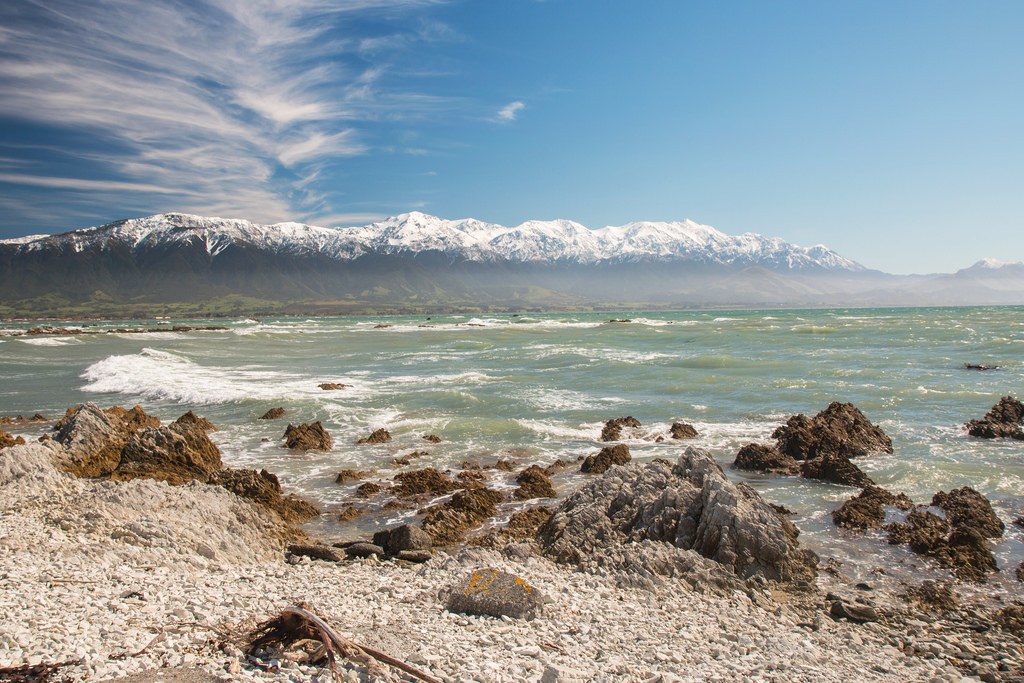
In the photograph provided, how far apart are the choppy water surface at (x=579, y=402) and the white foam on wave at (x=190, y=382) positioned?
13 centimetres

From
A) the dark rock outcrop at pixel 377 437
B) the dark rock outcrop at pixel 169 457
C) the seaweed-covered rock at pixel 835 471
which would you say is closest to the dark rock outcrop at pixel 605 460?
the seaweed-covered rock at pixel 835 471

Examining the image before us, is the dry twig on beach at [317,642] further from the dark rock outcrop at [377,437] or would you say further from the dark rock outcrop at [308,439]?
the dark rock outcrop at [377,437]

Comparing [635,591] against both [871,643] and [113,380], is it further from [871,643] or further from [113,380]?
[113,380]

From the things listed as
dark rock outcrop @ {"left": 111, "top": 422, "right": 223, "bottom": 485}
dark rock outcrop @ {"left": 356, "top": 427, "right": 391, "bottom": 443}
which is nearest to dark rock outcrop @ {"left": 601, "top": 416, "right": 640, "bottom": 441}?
dark rock outcrop @ {"left": 356, "top": 427, "right": 391, "bottom": 443}

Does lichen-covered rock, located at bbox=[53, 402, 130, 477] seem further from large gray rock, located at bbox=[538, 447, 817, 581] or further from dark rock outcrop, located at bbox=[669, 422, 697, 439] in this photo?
dark rock outcrop, located at bbox=[669, 422, 697, 439]

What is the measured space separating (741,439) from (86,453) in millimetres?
15527

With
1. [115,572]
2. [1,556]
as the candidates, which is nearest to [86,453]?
[1,556]

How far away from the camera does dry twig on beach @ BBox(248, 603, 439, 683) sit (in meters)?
4.11

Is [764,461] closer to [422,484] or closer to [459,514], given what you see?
[459,514]

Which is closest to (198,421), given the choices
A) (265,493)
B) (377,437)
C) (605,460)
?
(377,437)

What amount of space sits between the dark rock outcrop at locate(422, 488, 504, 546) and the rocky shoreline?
0.15 feet

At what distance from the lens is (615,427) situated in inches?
604

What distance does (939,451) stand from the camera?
12602mm

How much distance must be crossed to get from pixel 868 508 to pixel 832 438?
13.2 ft
